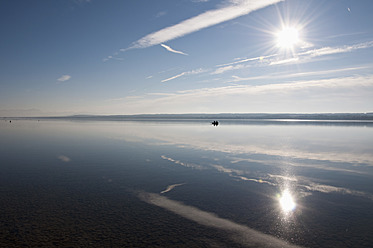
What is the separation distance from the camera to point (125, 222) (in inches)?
366

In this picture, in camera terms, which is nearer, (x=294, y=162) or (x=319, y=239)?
(x=319, y=239)

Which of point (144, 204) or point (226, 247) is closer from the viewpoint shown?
point (226, 247)

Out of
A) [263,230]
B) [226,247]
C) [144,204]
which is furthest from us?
[144,204]

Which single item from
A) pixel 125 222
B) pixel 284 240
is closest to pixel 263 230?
pixel 284 240

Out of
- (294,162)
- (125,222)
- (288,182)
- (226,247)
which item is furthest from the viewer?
(294,162)

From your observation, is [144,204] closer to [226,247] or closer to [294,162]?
[226,247]

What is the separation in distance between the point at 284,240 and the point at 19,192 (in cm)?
1193

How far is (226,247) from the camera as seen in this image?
7629 millimetres

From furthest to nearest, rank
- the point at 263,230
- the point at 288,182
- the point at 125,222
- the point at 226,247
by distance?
the point at 288,182
the point at 125,222
the point at 263,230
the point at 226,247

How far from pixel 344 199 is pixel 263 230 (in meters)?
5.43

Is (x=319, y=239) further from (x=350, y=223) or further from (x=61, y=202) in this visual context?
(x=61, y=202)

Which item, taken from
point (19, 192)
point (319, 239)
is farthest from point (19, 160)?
point (319, 239)

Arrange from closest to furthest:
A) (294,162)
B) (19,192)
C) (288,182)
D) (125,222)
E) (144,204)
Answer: (125,222) → (144,204) → (19,192) → (288,182) → (294,162)

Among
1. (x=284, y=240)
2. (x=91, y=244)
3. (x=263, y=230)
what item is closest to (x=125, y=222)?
(x=91, y=244)
